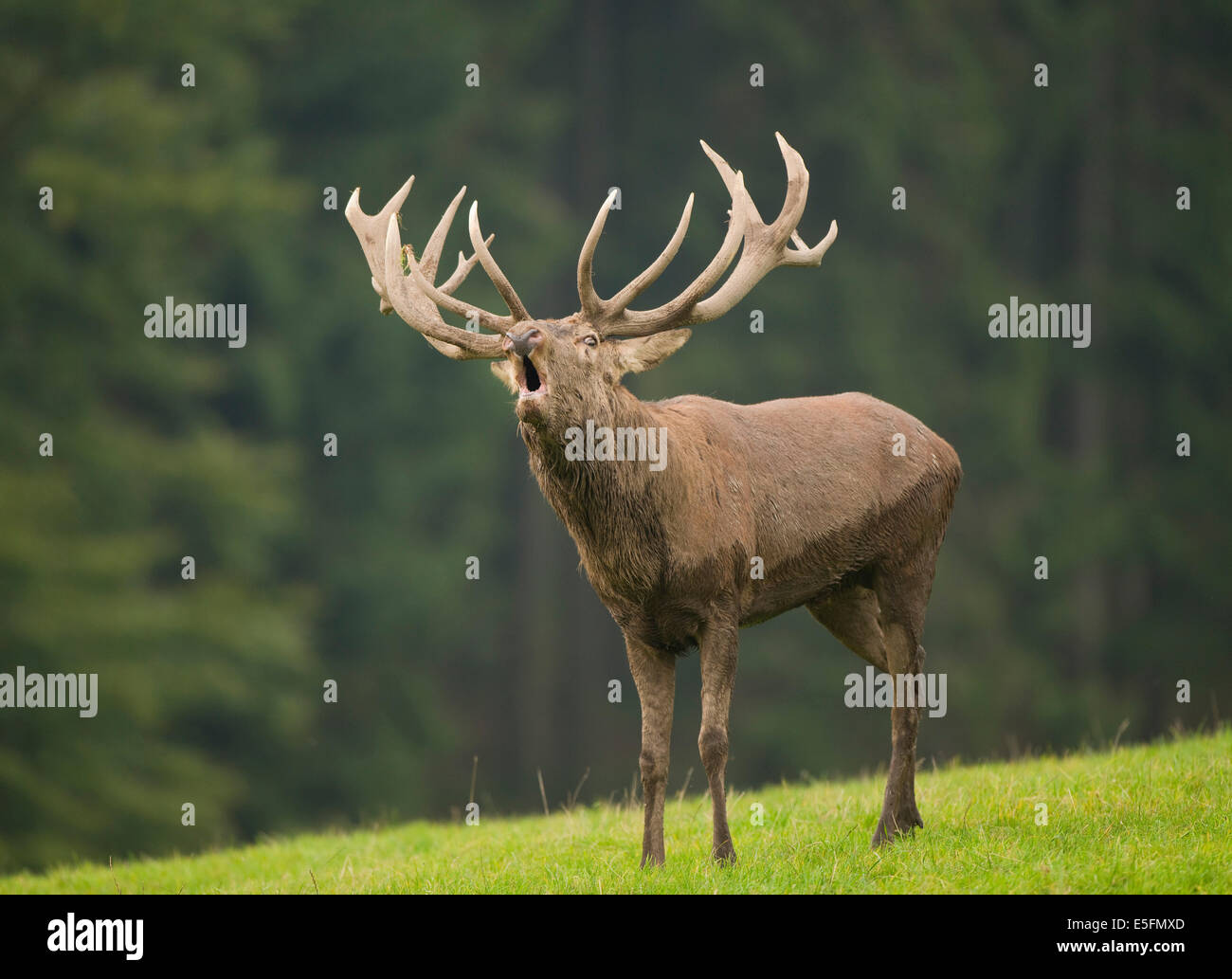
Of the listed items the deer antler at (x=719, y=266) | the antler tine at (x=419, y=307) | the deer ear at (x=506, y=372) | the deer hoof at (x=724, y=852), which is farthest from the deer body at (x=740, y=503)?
the deer hoof at (x=724, y=852)

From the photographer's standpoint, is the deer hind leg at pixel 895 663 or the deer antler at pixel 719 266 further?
Result: the deer hind leg at pixel 895 663

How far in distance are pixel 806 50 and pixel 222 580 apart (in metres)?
12.1

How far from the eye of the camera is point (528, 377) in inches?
277

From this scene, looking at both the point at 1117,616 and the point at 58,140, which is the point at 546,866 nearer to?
the point at 58,140

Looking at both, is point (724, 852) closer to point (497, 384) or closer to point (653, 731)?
point (653, 731)

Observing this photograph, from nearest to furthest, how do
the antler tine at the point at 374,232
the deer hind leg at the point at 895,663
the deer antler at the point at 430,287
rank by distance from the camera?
the deer antler at the point at 430,287
the deer hind leg at the point at 895,663
the antler tine at the point at 374,232

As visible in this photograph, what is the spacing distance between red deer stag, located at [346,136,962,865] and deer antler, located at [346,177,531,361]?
12 millimetres

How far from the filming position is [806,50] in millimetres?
25219

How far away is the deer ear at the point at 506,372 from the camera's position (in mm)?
7172

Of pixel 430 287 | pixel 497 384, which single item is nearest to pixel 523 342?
pixel 430 287

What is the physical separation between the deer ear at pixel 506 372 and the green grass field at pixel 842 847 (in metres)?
2.18

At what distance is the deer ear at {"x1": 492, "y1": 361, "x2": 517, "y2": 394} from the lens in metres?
7.17

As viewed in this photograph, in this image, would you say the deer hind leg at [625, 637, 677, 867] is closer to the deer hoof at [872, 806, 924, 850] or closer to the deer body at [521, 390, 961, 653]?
the deer body at [521, 390, 961, 653]

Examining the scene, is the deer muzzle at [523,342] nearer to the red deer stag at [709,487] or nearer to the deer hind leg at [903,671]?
the red deer stag at [709,487]
